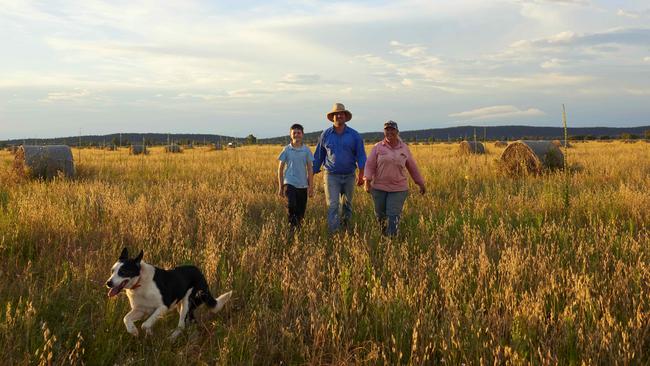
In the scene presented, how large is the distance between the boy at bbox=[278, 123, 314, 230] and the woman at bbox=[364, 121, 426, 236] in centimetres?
91

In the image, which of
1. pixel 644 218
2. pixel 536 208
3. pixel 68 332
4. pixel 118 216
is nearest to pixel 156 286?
pixel 68 332

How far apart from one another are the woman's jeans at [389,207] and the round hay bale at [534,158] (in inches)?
328

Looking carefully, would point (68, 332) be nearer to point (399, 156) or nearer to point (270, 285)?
point (270, 285)

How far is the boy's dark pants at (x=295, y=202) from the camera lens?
6918 mm

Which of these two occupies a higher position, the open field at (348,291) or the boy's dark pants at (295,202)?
the boy's dark pants at (295,202)

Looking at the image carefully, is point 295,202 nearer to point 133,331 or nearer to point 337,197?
point 337,197

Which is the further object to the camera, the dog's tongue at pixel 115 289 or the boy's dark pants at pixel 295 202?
the boy's dark pants at pixel 295 202

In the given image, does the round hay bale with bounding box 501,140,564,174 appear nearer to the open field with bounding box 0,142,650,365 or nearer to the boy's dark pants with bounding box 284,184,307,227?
the open field with bounding box 0,142,650,365

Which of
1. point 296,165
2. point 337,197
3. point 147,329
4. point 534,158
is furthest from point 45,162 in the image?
point 534,158

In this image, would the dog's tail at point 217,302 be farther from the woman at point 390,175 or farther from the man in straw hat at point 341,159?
the man in straw hat at point 341,159

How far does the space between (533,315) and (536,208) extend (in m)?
4.56

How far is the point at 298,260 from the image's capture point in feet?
17.1

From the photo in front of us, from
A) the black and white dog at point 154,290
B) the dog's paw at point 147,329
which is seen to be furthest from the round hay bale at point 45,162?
the dog's paw at point 147,329

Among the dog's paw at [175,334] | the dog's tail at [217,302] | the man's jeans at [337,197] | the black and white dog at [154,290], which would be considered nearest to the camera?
→ the black and white dog at [154,290]
